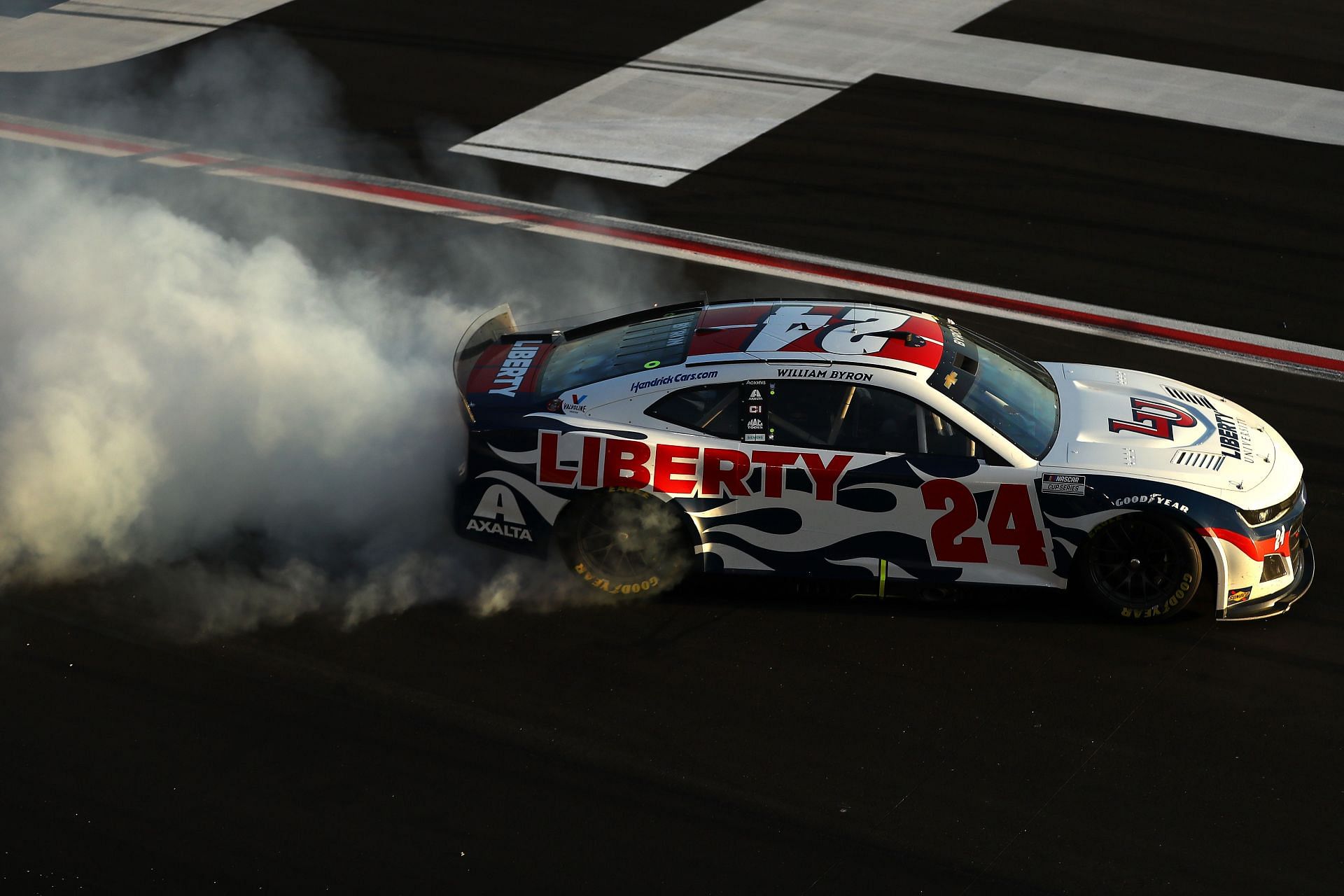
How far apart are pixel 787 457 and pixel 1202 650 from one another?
2304 mm

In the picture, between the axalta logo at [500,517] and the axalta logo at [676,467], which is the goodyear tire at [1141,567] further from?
the axalta logo at [500,517]

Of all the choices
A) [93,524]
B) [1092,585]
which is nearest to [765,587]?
[1092,585]

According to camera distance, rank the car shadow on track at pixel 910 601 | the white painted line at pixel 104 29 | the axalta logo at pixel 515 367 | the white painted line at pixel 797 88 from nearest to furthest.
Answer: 1. the car shadow on track at pixel 910 601
2. the axalta logo at pixel 515 367
3. the white painted line at pixel 797 88
4. the white painted line at pixel 104 29

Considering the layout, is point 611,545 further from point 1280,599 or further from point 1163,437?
point 1280,599

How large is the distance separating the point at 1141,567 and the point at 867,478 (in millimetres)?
1462

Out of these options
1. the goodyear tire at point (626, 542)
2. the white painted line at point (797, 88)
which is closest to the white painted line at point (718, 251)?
the white painted line at point (797, 88)

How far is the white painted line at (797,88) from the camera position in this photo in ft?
44.6

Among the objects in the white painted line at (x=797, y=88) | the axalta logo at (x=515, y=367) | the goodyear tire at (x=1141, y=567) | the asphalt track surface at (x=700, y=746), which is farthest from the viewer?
the white painted line at (x=797, y=88)

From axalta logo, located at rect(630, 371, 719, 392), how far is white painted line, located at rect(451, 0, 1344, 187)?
5734mm

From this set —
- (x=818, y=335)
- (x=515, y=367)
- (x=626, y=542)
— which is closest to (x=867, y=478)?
(x=818, y=335)

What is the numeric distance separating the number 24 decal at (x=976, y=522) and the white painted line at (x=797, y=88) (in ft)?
20.9

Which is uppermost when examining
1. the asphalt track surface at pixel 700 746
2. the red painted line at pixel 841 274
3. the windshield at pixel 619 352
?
the windshield at pixel 619 352

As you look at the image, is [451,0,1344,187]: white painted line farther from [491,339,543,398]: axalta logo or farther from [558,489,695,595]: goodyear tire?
[558,489,695,595]: goodyear tire

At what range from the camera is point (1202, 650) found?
7418mm
